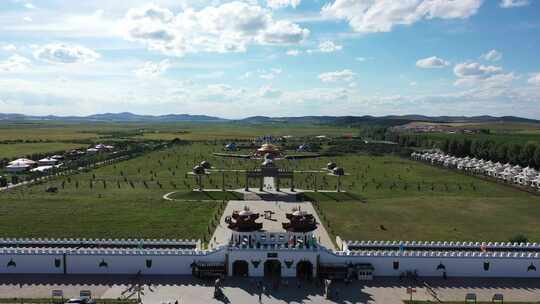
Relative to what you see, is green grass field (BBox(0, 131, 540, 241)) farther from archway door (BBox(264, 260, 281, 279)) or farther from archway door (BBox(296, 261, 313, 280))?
archway door (BBox(264, 260, 281, 279))

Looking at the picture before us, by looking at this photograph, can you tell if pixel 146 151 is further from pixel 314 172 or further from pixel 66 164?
pixel 314 172

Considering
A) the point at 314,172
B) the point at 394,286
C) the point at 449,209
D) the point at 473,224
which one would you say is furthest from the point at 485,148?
the point at 394,286

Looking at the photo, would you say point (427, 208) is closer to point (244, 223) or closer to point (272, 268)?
point (272, 268)

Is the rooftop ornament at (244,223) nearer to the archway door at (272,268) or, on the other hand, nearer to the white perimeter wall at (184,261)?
the white perimeter wall at (184,261)

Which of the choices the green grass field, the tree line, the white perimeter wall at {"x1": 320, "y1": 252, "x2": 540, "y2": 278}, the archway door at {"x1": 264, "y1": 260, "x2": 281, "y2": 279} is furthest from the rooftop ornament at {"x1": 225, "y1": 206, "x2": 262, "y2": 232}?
the tree line

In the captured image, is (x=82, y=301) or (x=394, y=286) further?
(x=394, y=286)

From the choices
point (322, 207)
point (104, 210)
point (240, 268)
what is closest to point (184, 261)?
point (240, 268)
